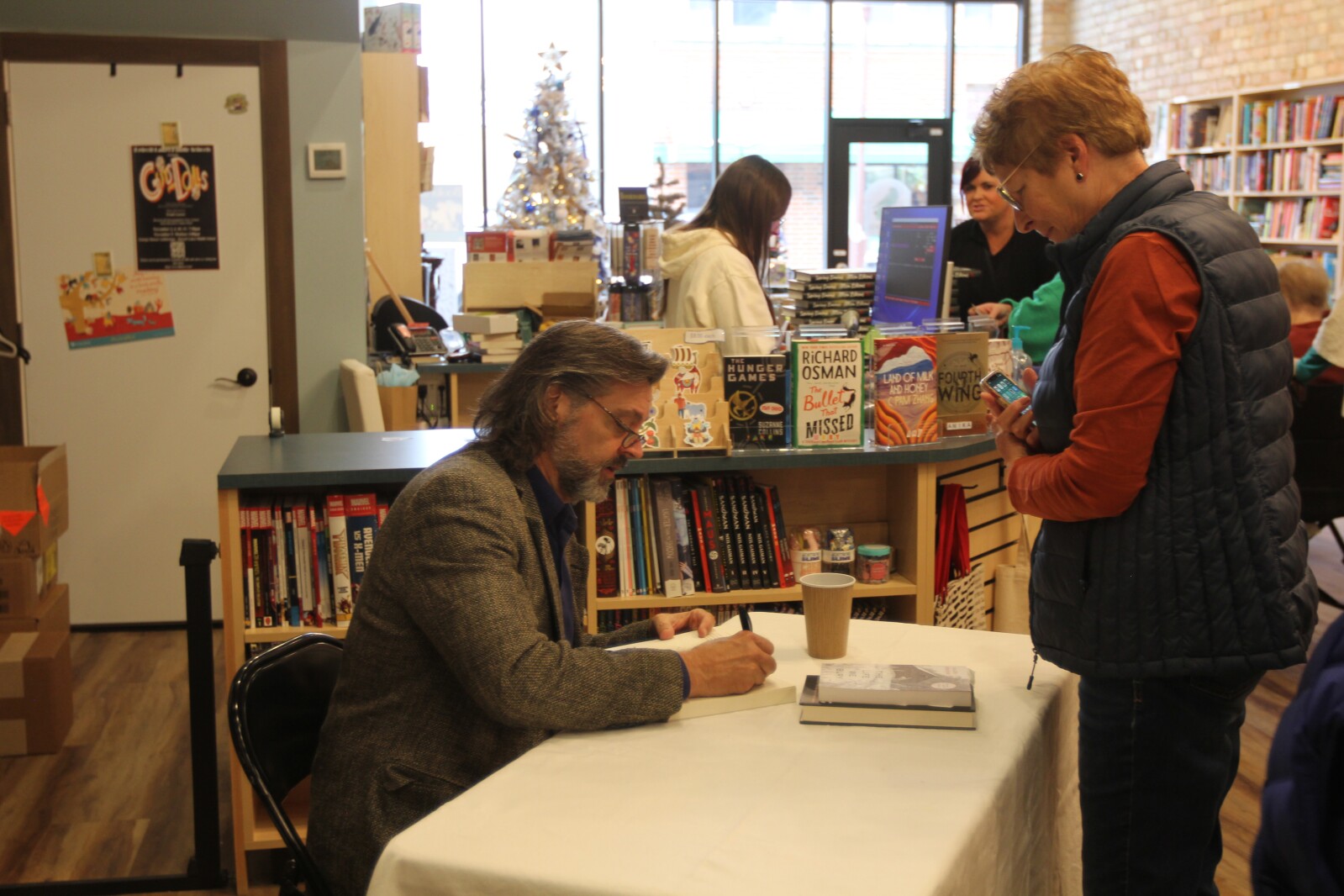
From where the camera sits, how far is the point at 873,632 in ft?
6.88

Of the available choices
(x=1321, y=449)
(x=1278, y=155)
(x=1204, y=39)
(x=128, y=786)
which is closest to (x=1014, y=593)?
(x=1321, y=449)

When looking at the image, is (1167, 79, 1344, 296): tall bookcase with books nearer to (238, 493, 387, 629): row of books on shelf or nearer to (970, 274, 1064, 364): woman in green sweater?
(970, 274, 1064, 364): woman in green sweater

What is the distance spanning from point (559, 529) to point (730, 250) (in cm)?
218

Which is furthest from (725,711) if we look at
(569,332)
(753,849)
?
(569,332)

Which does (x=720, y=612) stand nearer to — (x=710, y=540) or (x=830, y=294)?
(x=710, y=540)

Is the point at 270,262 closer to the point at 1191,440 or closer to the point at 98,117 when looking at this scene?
the point at 98,117

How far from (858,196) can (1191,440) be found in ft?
33.1

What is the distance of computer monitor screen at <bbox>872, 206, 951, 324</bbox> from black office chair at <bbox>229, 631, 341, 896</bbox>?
2.30 metres

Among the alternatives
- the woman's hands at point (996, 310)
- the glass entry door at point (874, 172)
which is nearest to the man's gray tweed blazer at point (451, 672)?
the woman's hands at point (996, 310)

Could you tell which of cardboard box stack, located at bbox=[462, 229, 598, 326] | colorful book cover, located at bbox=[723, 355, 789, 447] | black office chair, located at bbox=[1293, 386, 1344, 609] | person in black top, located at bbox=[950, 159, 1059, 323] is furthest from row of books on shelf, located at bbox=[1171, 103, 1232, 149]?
colorful book cover, located at bbox=[723, 355, 789, 447]

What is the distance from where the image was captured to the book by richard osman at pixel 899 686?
165cm

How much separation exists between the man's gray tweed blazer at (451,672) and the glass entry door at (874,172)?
31.5ft

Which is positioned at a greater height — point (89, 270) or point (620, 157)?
point (620, 157)

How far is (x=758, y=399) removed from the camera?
9.90ft
